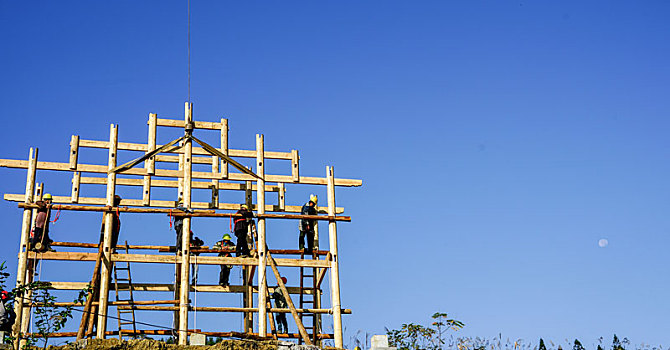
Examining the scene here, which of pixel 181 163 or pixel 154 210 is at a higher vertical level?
pixel 181 163

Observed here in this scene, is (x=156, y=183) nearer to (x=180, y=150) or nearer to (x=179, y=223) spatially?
(x=180, y=150)

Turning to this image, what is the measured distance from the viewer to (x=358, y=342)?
61.7 ft

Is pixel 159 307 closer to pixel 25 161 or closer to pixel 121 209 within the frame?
pixel 121 209

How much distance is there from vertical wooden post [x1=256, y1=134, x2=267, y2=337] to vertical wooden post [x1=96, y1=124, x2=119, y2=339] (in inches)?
135

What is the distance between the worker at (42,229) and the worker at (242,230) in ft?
14.4

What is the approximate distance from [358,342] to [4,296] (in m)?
7.71

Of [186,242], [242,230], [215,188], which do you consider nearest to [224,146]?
[215,188]

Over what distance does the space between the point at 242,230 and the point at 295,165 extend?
238 cm

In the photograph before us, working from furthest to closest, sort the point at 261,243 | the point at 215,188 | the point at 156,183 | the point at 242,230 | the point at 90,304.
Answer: the point at 156,183 → the point at 215,188 → the point at 242,230 → the point at 261,243 → the point at 90,304

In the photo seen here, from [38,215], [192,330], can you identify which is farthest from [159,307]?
[38,215]

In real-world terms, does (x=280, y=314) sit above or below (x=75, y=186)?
below

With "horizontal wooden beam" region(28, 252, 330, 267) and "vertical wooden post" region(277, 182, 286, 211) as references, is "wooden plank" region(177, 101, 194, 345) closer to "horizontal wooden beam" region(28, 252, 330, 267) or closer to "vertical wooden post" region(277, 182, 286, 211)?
"horizontal wooden beam" region(28, 252, 330, 267)

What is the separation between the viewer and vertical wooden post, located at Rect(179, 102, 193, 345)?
18578mm

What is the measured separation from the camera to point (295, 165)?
2155cm
